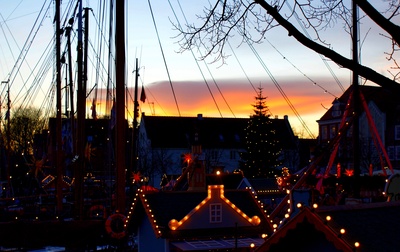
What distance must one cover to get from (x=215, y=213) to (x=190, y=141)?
5587cm

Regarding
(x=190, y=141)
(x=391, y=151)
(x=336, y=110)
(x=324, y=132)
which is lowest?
→ (x=391, y=151)

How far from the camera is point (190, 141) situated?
75.0m

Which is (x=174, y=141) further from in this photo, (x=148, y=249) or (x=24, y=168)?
(x=148, y=249)

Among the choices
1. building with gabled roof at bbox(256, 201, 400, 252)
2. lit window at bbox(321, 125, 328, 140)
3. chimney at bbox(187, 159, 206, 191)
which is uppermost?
lit window at bbox(321, 125, 328, 140)

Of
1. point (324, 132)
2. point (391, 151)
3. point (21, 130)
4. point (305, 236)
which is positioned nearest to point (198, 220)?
point (305, 236)

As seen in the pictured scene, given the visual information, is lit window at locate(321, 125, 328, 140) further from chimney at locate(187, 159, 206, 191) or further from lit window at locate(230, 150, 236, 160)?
chimney at locate(187, 159, 206, 191)

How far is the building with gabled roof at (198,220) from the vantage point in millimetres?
18453

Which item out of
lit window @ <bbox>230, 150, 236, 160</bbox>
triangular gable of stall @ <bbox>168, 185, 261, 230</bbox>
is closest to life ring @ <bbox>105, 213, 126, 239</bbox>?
triangular gable of stall @ <bbox>168, 185, 261, 230</bbox>

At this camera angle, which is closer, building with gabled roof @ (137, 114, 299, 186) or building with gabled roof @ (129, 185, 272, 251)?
building with gabled roof @ (129, 185, 272, 251)

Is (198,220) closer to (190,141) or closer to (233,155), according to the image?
(190,141)

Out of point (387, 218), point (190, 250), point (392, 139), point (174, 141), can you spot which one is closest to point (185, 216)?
point (190, 250)

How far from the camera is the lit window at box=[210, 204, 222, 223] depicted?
1906 centimetres

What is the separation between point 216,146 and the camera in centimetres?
8262

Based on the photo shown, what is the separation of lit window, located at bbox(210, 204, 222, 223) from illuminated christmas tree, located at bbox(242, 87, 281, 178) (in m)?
39.6
